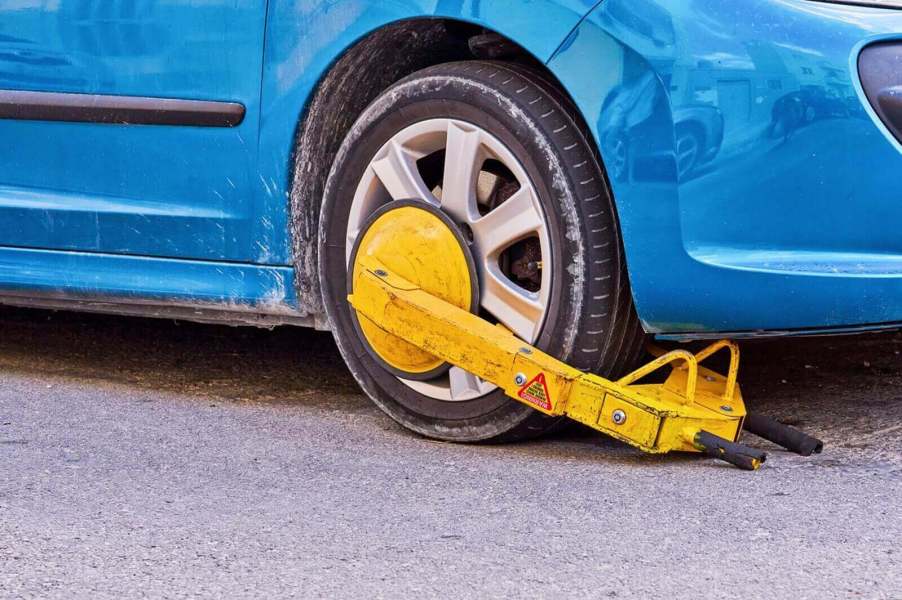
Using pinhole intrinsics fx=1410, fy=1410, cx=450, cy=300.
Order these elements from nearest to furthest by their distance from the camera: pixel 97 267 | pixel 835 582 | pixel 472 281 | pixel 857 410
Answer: pixel 835 582 < pixel 472 281 < pixel 857 410 < pixel 97 267

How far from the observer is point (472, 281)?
2896mm

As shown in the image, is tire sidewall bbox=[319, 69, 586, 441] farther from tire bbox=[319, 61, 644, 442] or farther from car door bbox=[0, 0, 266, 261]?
car door bbox=[0, 0, 266, 261]

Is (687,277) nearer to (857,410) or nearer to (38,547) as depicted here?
(857,410)

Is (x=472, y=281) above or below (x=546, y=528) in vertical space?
above

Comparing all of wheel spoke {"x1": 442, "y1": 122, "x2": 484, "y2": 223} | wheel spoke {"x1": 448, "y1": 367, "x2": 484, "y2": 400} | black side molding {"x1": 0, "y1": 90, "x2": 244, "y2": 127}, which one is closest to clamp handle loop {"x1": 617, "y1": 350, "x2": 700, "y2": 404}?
wheel spoke {"x1": 448, "y1": 367, "x2": 484, "y2": 400}

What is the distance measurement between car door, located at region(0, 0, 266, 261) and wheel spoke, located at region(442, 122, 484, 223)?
1.62 ft

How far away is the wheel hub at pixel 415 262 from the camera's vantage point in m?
2.91

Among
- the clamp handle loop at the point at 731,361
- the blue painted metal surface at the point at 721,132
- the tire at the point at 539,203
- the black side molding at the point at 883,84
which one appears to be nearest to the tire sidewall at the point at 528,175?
the tire at the point at 539,203

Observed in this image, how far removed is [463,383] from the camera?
2959mm

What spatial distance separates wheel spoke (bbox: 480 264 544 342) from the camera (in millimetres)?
2854

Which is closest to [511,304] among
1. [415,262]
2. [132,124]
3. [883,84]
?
[415,262]

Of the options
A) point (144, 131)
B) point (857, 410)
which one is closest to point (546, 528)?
point (857, 410)

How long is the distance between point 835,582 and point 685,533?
0.31 metres

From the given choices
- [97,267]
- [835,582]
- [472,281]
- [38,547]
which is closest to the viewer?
[835,582]
